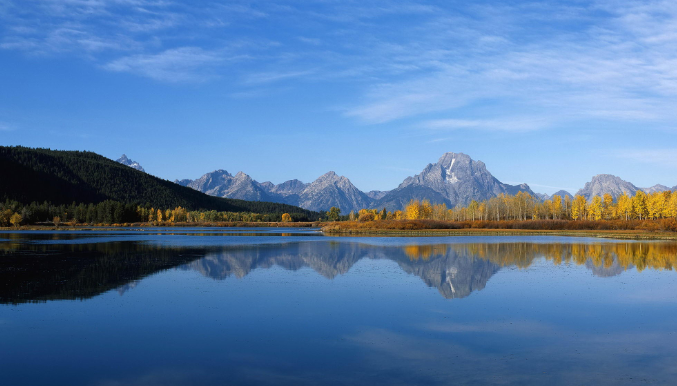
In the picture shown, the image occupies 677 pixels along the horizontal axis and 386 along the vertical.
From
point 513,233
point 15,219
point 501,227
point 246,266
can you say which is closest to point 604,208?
point 501,227

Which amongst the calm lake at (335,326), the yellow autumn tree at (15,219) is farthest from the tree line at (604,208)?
the calm lake at (335,326)

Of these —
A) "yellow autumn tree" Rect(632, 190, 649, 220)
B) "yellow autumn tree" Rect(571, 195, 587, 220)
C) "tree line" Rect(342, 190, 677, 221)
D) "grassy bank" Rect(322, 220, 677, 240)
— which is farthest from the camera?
"yellow autumn tree" Rect(571, 195, 587, 220)

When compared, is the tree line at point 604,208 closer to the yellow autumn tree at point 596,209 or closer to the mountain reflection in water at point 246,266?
the yellow autumn tree at point 596,209

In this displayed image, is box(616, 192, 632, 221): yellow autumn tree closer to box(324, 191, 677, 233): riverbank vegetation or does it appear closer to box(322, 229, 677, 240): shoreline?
box(324, 191, 677, 233): riverbank vegetation

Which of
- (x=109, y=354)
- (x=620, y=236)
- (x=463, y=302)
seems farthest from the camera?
(x=620, y=236)

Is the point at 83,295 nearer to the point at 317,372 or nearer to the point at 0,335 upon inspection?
the point at 0,335

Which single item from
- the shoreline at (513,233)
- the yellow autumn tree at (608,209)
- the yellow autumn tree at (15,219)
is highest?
the yellow autumn tree at (608,209)

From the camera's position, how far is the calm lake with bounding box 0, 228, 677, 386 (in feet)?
39.9

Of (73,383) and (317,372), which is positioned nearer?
(73,383)

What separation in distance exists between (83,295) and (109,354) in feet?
35.7

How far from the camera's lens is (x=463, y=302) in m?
22.0

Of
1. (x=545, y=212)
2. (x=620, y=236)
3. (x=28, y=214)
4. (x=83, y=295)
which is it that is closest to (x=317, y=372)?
(x=83, y=295)

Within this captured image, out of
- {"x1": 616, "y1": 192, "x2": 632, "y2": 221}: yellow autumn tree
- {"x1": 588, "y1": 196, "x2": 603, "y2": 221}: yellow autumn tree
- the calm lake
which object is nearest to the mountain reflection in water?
the calm lake

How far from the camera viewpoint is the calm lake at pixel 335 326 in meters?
12.2
